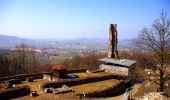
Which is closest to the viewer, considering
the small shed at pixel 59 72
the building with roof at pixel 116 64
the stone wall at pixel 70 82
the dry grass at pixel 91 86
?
the stone wall at pixel 70 82

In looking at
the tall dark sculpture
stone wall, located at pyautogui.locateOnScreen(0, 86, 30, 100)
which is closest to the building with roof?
the tall dark sculpture

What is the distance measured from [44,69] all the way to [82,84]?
98.5 ft

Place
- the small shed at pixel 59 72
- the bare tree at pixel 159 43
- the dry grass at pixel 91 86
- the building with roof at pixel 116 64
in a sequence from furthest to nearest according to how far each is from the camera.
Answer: the building with roof at pixel 116 64
the small shed at pixel 59 72
the dry grass at pixel 91 86
the bare tree at pixel 159 43

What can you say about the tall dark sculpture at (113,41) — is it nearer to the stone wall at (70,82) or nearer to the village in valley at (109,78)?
the village in valley at (109,78)

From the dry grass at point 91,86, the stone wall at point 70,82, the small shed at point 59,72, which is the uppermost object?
the small shed at point 59,72

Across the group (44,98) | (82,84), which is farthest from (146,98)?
(82,84)

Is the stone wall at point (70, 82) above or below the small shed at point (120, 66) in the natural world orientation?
below

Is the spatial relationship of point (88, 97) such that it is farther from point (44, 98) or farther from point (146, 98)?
point (146, 98)

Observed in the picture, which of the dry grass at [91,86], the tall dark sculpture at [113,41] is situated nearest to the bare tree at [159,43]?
the dry grass at [91,86]

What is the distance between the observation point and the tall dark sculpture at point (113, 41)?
146ft

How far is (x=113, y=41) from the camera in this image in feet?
149

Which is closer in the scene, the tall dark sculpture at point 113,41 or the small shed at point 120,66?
the small shed at point 120,66

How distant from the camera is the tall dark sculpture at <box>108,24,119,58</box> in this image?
44.5m

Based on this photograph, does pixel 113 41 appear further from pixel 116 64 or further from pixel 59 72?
pixel 59 72
